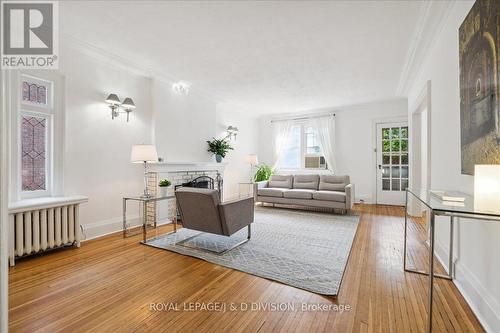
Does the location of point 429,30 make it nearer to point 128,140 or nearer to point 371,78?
point 371,78

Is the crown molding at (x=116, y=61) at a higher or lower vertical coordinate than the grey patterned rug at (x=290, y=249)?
higher

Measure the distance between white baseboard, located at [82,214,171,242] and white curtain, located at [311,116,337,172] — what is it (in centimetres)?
499

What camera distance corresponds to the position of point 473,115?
6.20 ft

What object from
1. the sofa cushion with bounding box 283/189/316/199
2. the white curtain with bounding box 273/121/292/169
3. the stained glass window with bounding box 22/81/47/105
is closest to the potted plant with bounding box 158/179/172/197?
the stained glass window with bounding box 22/81/47/105

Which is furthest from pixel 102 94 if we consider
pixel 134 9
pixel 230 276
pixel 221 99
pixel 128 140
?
pixel 230 276

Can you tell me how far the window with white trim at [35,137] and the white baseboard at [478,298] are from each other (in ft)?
14.8

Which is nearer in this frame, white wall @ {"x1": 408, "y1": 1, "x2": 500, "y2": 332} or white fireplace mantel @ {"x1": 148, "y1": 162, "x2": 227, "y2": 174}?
white wall @ {"x1": 408, "y1": 1, "x2": 500, "y2": 332}

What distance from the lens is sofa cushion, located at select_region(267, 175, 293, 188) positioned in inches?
241

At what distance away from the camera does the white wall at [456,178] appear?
65.6 inches

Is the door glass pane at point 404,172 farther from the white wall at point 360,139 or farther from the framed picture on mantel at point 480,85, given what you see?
the framed picture on mantel at point 480,85

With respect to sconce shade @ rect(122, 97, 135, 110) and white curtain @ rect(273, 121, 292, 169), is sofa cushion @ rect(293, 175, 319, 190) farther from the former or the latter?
sconce shade @ rect(122, 97, 135, 110)

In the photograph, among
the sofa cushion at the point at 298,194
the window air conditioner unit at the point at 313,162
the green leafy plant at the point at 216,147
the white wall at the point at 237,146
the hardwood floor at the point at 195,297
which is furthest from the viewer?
the window air conditioner unit at the point at 313,162

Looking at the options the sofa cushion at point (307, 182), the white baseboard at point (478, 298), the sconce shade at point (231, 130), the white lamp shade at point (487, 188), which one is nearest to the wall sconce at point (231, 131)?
the sconce shade at point (231, 130)

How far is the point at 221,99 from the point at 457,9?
4494 mm
